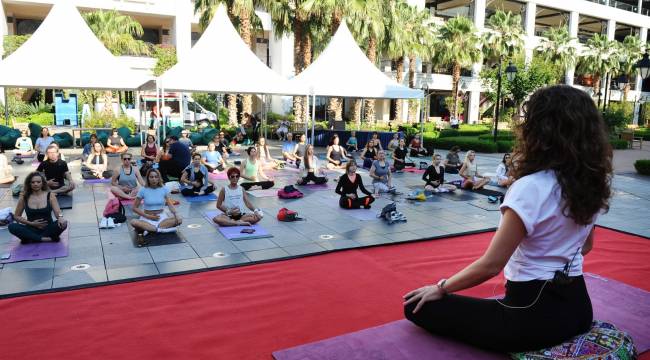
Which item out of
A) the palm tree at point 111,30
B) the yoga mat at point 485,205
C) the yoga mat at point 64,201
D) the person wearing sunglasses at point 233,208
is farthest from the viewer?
the palm tree at point 111,30

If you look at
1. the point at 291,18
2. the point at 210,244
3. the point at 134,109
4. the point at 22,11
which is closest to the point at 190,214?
the point at 210,244

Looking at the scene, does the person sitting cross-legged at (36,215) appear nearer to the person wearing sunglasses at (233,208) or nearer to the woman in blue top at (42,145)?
the person wearing sunglasses at (233,208)

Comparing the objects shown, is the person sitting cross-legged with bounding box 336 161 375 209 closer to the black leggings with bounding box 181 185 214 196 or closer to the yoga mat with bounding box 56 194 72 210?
the black leggings with bounding box 181 185 214 196

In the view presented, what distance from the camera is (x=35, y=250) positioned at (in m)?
6.64

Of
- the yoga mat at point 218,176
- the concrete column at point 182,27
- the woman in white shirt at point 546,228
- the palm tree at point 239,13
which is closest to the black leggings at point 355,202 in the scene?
the yoga mat at point 218,176

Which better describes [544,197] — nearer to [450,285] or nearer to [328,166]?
[450,285]

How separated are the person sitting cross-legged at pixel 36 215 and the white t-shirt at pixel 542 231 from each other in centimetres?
637

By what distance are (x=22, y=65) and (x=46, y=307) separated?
12.9 meters

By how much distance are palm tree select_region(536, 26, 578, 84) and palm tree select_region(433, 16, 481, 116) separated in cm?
1026

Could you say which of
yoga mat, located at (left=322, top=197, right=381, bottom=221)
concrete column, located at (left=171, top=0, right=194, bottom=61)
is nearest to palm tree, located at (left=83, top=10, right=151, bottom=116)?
concrete column, located at (left=171, top=0, right=194, bottom=61)

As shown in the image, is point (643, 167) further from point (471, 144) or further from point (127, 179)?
point (127, 179)

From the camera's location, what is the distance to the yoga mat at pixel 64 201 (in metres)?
9.31

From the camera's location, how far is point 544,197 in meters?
2.46

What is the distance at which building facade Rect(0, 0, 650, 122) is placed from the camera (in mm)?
33562
